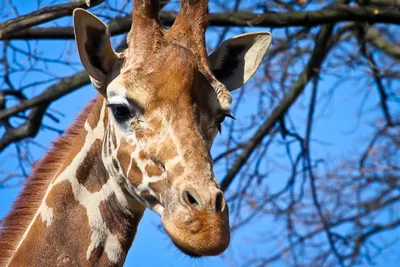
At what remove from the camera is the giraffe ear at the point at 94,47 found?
4.25 metres

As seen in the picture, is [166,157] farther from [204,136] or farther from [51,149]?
[51,149]

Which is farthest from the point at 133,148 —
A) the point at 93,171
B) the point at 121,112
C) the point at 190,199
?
the point at 190,199

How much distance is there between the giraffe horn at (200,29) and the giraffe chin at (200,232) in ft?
2.67

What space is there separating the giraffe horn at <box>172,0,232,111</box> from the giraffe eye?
44 cm

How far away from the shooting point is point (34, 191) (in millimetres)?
4676

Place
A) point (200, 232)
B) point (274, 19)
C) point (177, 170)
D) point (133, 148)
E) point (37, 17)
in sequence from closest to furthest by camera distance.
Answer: point (200, 232)
point (177, 170)
point (133, 148)
point (37, 17)
point (274, 19)

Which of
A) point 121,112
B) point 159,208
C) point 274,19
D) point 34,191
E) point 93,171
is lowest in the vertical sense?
point 34,191

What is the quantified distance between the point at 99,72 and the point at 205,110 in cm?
64

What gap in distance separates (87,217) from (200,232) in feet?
3.31

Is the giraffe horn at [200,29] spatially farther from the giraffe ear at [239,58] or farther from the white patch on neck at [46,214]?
the white patch on neck at [46,214]

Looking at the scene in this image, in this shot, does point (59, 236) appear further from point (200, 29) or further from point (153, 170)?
point (200, 29)

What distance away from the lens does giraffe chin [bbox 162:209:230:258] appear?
11.6 feet

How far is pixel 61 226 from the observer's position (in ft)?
14.3

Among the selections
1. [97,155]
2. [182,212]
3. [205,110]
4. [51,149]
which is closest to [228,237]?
[182,212]
